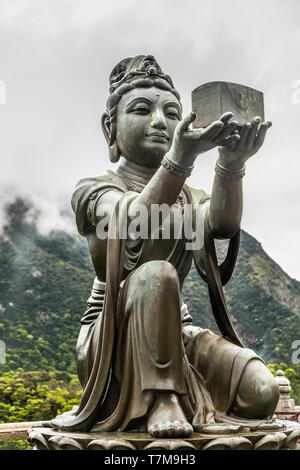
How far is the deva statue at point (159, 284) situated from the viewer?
352 cm

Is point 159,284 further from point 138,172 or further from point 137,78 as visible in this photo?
Answer: point 137,78

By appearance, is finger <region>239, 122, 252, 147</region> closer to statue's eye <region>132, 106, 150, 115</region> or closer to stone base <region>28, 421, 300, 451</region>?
statue's eye <region>132, 106, 150, 115</region>

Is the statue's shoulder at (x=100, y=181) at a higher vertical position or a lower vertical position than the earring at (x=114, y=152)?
lower

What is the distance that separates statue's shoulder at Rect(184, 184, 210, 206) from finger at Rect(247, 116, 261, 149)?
2.51ft

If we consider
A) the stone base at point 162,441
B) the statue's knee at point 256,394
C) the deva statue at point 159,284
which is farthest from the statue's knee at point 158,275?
the stone base at point 162,441

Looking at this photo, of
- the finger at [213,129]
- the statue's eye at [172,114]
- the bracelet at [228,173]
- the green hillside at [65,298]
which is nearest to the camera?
the finger at [213,129]

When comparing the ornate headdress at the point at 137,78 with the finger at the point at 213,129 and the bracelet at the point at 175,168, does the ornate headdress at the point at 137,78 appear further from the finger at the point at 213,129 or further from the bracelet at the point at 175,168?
the finger at the point at 213,129

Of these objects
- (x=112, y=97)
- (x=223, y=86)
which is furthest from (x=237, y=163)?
(x=112, y=97)

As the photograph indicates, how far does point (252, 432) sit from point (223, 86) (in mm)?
1946

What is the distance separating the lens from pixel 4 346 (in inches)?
531
